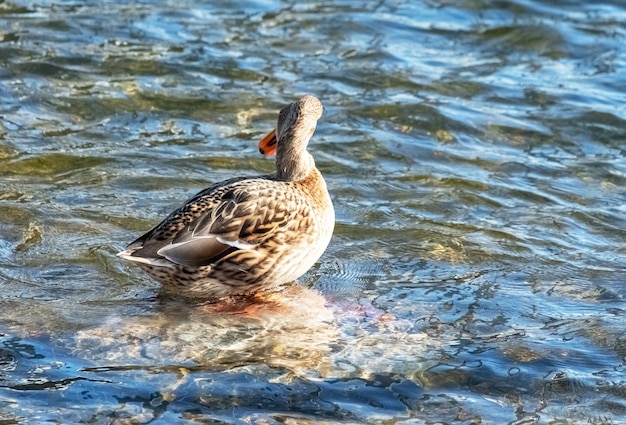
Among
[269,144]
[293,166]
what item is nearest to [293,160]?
[293,166]

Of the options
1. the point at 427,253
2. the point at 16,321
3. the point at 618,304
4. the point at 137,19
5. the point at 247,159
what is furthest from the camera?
the point at 137,19

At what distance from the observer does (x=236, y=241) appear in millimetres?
6914

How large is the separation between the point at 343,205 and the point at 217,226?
7.31ft

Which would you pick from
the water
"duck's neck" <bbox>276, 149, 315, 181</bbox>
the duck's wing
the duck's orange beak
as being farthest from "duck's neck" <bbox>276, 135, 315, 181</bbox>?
the water

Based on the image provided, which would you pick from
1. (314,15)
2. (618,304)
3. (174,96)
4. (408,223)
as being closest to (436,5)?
(314,15)

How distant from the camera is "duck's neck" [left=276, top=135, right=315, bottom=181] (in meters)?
7.54

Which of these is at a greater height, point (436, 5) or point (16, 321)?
point (436, 5)

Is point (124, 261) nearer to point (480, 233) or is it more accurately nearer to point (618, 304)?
point (480, 233)

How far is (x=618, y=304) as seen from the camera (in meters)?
7.35

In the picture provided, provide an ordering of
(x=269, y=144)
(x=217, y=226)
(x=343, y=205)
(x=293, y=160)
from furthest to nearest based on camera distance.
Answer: (x=343, y=205) → (x=269, y=144) → (x=293, y=160) → (x=217, y=226)

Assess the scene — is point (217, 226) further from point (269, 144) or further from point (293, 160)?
point (269, 144)

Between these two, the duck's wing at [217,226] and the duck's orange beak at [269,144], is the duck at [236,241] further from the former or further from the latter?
the duck's orange beak at [269,144]

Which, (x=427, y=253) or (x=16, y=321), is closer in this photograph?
(x=16, y=321)

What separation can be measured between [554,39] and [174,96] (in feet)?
15.7
